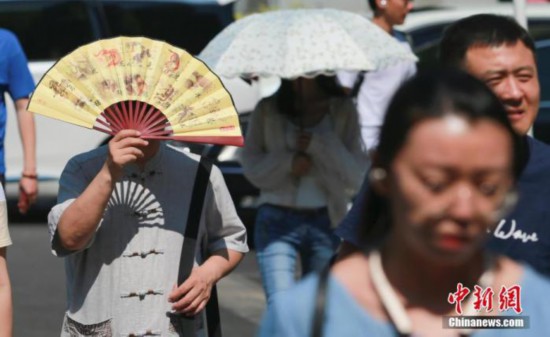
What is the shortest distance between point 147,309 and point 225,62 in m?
2.89

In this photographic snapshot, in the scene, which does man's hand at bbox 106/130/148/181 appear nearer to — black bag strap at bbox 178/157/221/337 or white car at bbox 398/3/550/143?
black bag strap at bbox 178/157/221/337

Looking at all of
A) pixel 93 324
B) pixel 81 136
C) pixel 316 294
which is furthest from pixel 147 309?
pixel 81 136

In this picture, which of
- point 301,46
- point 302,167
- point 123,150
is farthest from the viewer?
point 301,46

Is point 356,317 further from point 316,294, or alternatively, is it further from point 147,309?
point 147,309

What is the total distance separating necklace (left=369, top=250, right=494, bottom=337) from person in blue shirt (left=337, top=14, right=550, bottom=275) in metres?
1.08

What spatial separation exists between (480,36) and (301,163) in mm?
3097

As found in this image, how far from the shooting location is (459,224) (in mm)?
2330

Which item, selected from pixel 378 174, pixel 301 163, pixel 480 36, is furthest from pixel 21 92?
pixel 378 174

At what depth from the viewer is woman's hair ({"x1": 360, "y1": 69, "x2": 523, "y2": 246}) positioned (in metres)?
2.41

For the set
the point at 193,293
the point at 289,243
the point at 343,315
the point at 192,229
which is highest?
the point at 343,315

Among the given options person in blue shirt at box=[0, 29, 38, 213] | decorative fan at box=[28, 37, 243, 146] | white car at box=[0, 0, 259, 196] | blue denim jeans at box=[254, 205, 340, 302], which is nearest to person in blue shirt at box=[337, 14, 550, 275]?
decorative fan at box=[28, 37, 243, 146]

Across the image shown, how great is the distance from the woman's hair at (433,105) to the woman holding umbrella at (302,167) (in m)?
4.08

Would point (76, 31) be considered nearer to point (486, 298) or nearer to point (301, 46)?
point (301, 46)

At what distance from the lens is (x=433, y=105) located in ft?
7.94
